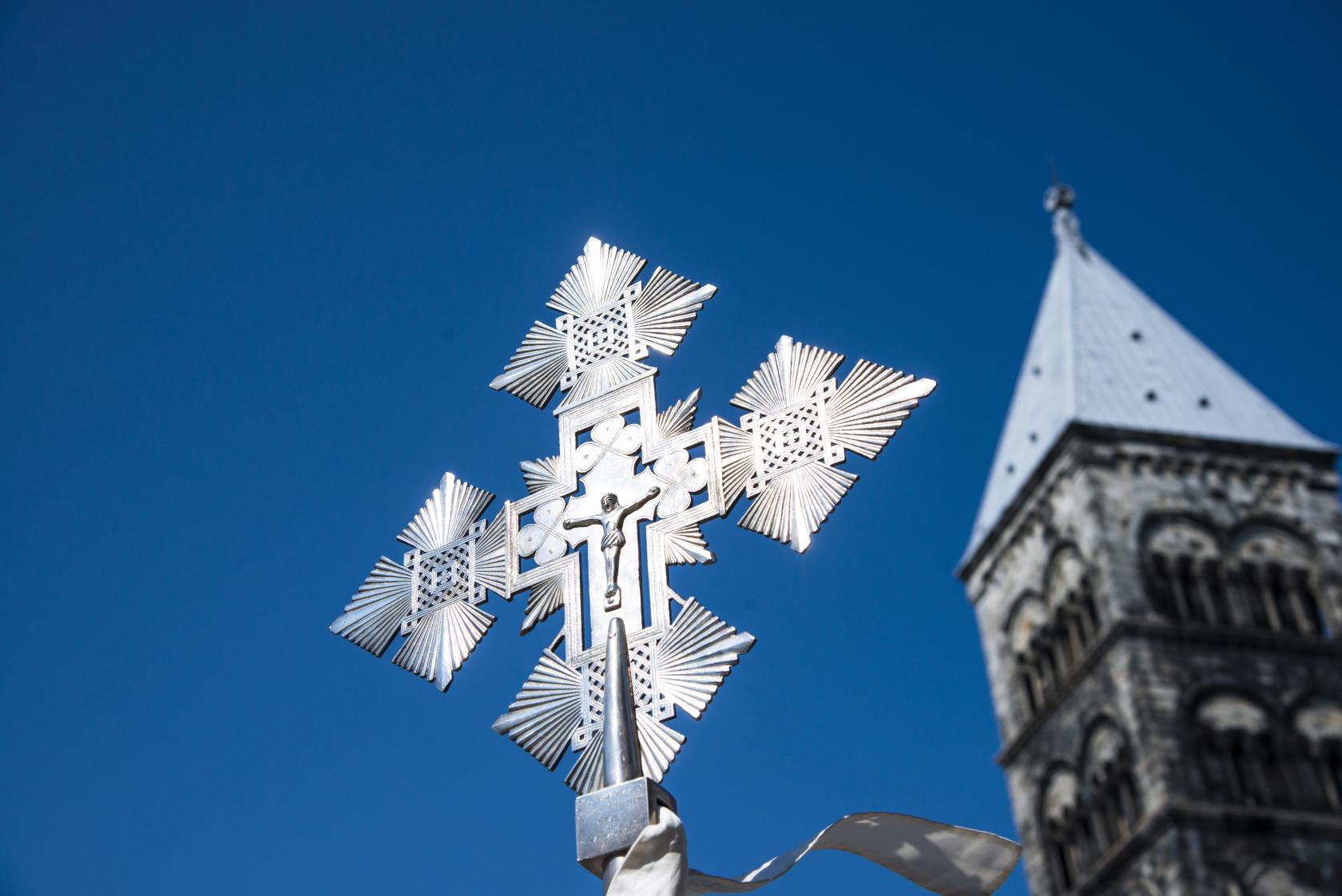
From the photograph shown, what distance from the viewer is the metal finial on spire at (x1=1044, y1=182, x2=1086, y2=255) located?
3111cm

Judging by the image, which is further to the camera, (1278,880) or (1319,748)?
(1319,748)

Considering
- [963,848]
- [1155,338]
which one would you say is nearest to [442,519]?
[963,848]

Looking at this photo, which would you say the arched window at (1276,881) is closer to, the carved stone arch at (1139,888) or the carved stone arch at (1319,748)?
the carved stone arch at (1139,888)

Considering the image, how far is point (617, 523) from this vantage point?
175 inches

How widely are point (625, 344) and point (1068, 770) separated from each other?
2642cm

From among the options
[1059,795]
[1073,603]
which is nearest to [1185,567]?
[1073,603]

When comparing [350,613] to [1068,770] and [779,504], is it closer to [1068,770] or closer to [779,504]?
[779,504]

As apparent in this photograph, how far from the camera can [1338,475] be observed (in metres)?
29.1

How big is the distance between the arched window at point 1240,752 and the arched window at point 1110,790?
4.07 ft

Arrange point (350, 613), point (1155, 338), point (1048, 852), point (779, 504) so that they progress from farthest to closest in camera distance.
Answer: point (1048, 852), point (1155, 338), point (350, 613), point (779, 504)

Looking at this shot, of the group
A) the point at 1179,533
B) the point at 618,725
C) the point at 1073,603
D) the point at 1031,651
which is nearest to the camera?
the point at 618,725

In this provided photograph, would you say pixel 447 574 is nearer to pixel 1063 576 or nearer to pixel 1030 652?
pixel 1063 576

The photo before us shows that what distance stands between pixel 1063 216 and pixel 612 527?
28178mm

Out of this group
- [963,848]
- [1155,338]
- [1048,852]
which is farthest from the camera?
[1048,852]
